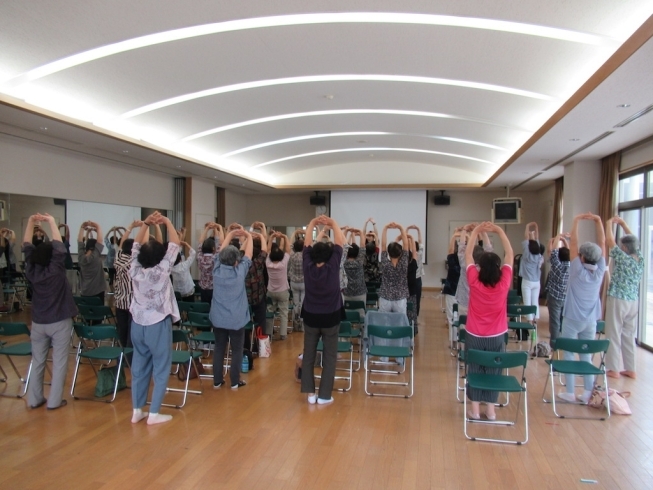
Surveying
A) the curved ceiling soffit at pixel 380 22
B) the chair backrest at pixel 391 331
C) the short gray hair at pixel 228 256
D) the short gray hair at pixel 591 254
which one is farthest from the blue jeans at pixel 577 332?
the short gray hair at pixel 228 256

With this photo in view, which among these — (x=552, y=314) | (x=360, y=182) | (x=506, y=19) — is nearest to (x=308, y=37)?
(x=506, y=19)

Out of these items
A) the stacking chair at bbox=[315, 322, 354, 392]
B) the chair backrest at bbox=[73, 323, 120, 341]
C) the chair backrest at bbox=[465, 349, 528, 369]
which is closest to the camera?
the chair backrest at bbox=[465, 349, 528, 369]

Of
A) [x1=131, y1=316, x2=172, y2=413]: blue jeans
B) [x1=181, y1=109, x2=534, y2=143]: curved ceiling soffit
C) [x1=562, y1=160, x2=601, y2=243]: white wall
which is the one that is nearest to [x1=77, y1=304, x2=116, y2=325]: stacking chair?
[x1=131, y1=316, x2=172, y2=413]: blue jeans

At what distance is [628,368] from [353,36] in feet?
18.3

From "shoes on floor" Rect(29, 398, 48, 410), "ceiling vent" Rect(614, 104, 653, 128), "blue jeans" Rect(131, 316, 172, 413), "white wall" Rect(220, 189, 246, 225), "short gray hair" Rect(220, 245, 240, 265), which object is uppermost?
"ceiling vent" Rect(614, 104, 653, 128)

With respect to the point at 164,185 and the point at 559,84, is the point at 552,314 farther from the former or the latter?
the point at 164,185

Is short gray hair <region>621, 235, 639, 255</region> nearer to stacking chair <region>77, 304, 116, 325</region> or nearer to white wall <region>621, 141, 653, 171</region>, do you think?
white wall <region>621, 141, 653, 171</region>

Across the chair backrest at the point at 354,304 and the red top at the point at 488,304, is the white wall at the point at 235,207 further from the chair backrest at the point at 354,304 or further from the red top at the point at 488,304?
the red top at the point at 488,304

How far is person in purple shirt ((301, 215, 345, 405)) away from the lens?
4707mm

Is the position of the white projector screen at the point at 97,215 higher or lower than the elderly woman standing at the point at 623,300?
higher

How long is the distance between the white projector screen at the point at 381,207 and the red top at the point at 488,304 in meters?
11.1

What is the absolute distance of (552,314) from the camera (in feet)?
21.2

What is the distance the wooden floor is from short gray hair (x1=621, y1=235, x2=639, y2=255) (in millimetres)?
1726

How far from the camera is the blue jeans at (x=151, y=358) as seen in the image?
14.0 feet
